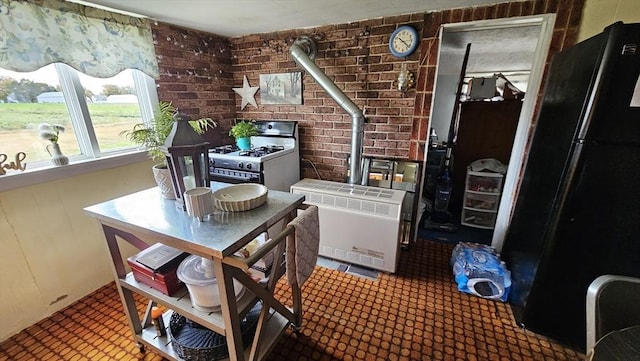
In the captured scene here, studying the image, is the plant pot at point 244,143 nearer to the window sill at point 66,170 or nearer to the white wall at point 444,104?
the window sill at point 66,170

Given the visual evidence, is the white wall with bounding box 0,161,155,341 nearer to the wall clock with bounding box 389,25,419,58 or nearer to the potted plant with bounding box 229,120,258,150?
the potted plant with bounding box 229,120,258,150

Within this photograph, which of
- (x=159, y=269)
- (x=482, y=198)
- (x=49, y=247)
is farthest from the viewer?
(x=482, y=198)

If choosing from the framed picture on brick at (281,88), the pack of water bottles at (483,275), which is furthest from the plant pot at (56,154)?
the pack of water bottles at (483,275)

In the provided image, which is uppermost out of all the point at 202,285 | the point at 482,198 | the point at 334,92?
the point at 334,92

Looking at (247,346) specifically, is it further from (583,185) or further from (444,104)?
(444,104)

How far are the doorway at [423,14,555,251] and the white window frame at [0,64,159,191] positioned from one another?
2596 millimetres

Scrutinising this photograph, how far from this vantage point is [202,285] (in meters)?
1.07

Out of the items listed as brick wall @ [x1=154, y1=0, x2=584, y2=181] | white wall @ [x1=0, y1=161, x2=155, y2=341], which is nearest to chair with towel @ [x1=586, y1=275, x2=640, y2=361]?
brick wall @ [x1=154, y1=0, x2=584, y2=181]

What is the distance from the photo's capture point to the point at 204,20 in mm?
2098

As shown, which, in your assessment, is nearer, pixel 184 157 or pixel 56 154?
pixel 184 157

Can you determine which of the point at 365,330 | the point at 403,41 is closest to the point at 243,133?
the point at 403,41

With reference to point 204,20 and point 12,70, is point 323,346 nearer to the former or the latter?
point 12,70

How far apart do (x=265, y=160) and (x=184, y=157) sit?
106cm

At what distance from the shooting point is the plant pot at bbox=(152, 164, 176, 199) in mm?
1237
